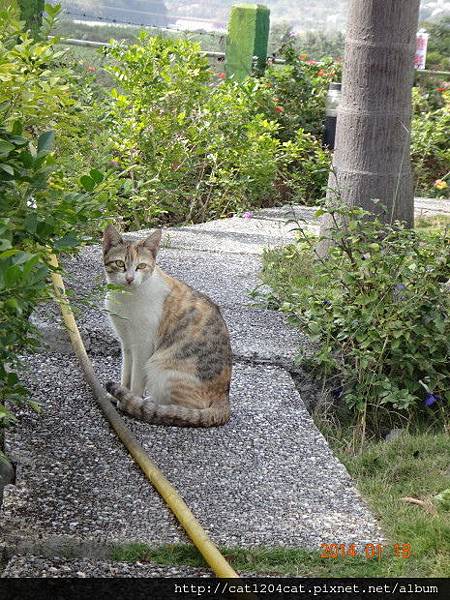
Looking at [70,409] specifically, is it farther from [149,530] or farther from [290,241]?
[290,241]

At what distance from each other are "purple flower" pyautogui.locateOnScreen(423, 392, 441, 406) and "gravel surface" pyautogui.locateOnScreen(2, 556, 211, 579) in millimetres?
2085

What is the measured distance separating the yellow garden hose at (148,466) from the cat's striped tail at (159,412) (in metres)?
0.07

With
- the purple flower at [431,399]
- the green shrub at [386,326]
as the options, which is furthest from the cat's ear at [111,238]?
the purple flower at [431,399]

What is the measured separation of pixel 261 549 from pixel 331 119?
28.5 feet

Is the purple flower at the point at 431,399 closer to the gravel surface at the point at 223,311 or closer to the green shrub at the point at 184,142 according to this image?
the gravel surface at the point at 223,311

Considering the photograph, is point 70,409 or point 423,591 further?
point 70,409

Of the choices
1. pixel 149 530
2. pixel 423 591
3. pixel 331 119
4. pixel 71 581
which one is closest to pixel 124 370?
pixel 149 530

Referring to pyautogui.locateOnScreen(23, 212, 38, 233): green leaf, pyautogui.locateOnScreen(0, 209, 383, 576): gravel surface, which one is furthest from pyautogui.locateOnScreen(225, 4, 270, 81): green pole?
pyautogui.locateOnScreen(23, 212, 38, 233): green leaf

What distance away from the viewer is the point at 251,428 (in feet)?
14.8

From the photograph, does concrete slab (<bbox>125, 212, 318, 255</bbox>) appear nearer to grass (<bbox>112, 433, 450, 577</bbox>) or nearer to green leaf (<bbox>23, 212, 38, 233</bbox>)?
grass (<bbox>112, 433, 450, 577</bbox>)

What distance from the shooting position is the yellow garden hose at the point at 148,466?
320 centimetres

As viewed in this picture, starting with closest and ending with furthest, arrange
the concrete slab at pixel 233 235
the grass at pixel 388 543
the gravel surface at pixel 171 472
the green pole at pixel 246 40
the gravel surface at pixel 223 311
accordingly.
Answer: the grass at pixel 388 543, the gravel surface at pixel 171 472, the gravel surface at pixel 223 311, the concrete slab at pixel 233 235, the green pole at pixel 246 40

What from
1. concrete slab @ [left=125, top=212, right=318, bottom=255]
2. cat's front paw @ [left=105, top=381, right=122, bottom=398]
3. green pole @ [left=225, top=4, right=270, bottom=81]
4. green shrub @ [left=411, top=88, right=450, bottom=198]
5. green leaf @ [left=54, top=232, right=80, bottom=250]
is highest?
green pole @ [left=225, top=4, right=270, bottom=81]

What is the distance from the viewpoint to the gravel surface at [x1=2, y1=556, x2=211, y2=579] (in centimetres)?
317
